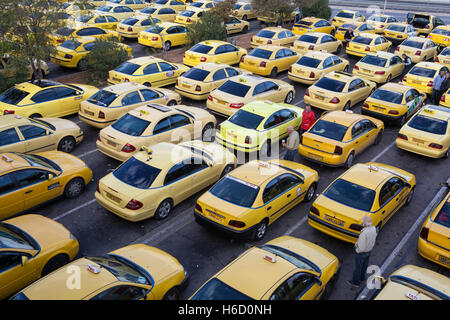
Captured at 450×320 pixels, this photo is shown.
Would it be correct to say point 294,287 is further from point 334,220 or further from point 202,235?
point 202,235

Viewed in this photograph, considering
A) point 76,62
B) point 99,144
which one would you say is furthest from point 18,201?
point 76,62

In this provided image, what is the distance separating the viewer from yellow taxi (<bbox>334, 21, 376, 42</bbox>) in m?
26.8

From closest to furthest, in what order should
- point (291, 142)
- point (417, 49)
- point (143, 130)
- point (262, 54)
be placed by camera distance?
point (143, 130), point (291, 142), point (262, 54), point (417, 49)

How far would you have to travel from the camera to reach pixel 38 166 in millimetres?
10062

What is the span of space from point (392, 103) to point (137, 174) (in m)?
10.6

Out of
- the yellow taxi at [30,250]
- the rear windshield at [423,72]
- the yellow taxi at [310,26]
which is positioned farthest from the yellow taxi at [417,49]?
the yellow taxi at [30,250]

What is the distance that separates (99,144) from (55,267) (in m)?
4.92

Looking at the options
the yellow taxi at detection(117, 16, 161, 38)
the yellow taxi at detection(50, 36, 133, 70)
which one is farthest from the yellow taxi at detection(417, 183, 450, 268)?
the yellow taxi at detection(117, 16, 161, 38)

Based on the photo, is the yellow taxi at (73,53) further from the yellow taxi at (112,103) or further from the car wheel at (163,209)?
the car wheel at (163,209)

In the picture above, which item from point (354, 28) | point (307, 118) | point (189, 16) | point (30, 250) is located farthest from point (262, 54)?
point (30, 250)

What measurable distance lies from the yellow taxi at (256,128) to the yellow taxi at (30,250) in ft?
19.5

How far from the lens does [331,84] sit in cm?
1628

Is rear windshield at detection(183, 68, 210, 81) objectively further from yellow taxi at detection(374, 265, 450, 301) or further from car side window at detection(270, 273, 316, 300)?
yellow taxi at detection(374, 265, 450, 301)
